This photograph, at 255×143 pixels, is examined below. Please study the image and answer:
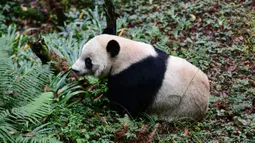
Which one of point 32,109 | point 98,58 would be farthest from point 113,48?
point 32,109

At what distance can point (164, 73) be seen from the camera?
16.3ft

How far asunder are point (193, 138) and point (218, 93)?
1342 mm

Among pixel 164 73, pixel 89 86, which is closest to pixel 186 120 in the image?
pixel 164 73

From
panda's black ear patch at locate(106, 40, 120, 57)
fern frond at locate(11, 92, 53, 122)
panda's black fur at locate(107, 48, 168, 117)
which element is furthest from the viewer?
panda's black fur at locate(107, 48, 168, 117)

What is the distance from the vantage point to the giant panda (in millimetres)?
4855

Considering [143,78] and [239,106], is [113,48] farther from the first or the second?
[239,106]

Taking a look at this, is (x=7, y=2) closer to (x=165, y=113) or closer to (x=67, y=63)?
(x=67, y=63)

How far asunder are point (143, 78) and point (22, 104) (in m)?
1.76

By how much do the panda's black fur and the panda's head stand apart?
20 centimetres

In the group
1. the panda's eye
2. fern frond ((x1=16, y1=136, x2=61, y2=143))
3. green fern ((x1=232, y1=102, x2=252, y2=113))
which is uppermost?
the panda's eye

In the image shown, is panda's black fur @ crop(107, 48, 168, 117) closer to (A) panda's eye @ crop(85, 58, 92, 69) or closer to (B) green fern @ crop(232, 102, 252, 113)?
(A) panda's eye @ crop(85, 58, 92, 69)

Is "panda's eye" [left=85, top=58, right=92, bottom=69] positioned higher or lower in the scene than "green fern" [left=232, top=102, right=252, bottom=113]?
higher

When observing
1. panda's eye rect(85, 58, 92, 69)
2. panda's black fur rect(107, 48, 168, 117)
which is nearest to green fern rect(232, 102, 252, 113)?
panda's black fur rect(107, 48, 168, 117)

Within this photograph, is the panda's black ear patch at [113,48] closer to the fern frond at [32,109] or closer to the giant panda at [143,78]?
the giant panda at [143,78]
